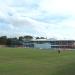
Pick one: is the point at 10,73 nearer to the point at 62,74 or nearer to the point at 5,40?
the point at 62,74

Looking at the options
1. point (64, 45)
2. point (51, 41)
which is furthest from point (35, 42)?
point (64, 45)

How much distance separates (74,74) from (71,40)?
13289 cm

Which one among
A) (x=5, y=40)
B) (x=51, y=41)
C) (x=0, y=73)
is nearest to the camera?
(x=0, y=73)

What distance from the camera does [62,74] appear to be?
17844 mm

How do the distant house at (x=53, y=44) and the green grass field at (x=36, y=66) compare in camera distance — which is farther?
the distant house at (x=53, y=44)

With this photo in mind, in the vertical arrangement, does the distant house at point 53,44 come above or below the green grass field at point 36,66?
above

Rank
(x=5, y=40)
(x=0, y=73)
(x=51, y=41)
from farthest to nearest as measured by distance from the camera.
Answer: (x=51, y=41), (x=5, y=40), (x=0, y=73)

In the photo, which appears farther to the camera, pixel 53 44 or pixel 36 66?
pixel 53 44

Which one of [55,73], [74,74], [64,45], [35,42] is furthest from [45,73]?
[35,42]

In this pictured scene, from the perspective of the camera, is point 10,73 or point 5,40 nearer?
point 10,73

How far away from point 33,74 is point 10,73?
4.64 ft

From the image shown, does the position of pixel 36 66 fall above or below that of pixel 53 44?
below

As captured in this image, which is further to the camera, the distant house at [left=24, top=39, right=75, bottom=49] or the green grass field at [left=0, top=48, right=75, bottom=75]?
the distant house at [left=24, top=39, right=75, bottom=49]

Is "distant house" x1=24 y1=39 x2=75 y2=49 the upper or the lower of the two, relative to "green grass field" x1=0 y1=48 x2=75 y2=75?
upper
